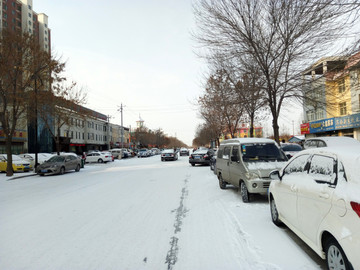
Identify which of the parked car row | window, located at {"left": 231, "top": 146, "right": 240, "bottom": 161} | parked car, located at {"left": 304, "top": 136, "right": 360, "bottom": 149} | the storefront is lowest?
the parked car row

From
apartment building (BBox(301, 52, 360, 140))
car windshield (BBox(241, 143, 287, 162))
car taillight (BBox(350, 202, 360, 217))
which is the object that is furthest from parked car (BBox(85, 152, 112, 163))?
car taillight (BBox(350, 202, 360, 217))

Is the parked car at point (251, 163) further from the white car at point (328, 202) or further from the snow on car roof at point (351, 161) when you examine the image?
the snow on car roof at point (351, 161)

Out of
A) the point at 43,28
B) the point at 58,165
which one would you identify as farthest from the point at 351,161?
the point at 43,28

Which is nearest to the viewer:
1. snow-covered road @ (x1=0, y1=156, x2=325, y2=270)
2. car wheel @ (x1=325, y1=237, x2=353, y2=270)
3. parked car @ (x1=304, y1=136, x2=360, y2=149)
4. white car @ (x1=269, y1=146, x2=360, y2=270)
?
white car @ (x1=269, y1=146, x2=360, y2=270)

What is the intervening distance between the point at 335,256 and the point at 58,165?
1840 centimetres

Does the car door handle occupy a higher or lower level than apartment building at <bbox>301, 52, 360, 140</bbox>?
lower

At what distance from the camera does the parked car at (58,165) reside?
17.6 meters

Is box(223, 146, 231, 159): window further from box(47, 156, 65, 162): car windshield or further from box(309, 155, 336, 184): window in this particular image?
box(47, 156, 65, 162): car windshield

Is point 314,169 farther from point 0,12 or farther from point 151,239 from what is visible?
point 0,12

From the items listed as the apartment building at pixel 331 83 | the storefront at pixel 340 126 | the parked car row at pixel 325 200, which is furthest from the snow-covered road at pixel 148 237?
the storefront at pixel 340 126

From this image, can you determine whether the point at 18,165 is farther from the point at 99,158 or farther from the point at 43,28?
the point at 43,28

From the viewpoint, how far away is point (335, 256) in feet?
9.48

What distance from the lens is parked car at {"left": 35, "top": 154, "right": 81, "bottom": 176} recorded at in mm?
17594

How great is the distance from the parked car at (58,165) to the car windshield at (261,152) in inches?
573
